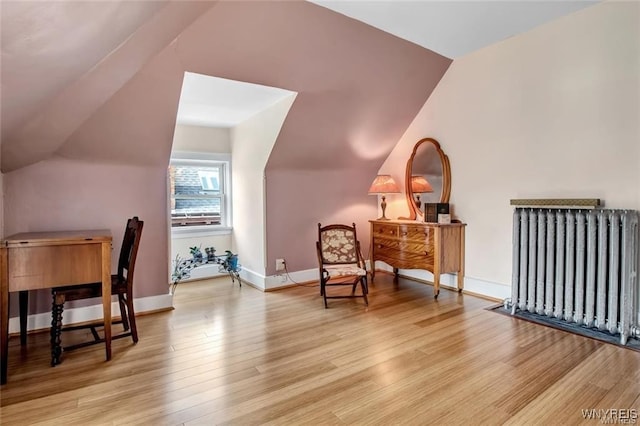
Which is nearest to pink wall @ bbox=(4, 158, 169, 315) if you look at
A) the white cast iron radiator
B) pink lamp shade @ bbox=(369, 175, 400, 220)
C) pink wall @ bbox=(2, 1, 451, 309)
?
pink wall @ bbox=(2, 1, 451, 309)

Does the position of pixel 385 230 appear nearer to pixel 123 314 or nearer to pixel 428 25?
pixel 428 25

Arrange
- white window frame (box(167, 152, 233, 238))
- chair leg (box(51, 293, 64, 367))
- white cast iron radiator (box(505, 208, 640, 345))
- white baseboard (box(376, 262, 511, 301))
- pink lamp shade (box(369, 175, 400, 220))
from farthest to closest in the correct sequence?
white window frame (box(167, 152, 233, 238)) < pink lamp shade (box(369, 175, 400, 220)) < white baseboard (box(376, 262, 511, 301)) < white cast iron radiator (box(505, 208, 640, 345)) < chair leg (box(51, 293, 64, 367))

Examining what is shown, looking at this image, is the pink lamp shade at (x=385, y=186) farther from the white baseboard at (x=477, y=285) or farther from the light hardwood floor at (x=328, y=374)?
the light hardwood floor at (x=328, y=374)

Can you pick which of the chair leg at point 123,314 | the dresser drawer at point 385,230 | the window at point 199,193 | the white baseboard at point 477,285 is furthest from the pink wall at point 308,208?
the chair leg at point 123,314

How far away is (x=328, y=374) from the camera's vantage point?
6.99ft

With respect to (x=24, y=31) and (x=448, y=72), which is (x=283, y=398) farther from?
(x=448, y=72)

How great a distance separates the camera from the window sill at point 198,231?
4508 millimetres

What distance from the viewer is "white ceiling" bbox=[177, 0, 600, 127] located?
268 cm

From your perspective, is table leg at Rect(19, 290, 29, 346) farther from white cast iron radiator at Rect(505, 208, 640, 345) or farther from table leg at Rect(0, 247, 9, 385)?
white cast iron radiator at Rect(505, 208, 640, 345)

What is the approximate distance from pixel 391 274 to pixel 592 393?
2988mm

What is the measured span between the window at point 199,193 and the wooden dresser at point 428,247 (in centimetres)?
242

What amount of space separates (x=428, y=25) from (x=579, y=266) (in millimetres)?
2401

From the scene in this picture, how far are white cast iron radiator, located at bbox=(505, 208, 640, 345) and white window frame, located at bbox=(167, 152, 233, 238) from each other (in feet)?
12.0

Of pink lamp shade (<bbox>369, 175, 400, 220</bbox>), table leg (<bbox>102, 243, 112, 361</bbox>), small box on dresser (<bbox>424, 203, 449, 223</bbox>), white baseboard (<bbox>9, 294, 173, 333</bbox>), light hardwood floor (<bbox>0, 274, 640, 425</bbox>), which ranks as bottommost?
light hardwood floor (<bbox>0, 274, 640, 425</bbox>)
